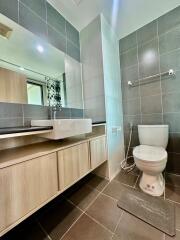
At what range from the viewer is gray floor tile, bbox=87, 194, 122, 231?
1.04 meters

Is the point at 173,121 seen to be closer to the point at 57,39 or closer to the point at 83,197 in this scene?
the point at 83,197

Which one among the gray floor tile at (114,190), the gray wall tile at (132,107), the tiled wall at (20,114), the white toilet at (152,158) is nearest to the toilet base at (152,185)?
the white toilet at (152,158)

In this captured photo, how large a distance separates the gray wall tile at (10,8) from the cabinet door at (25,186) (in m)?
1.36

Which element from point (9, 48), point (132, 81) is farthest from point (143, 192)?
point (9, 48)

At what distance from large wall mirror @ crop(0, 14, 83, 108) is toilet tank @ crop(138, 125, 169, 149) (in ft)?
3.69

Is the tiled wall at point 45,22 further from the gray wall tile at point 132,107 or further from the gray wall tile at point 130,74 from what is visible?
the gray wall tile at point 132,107

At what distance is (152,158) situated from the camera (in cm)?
129

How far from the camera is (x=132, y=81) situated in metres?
2.05

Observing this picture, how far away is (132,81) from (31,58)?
154 cm

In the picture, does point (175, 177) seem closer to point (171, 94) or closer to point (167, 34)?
point (171, 94)

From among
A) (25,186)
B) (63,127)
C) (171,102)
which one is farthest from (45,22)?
(171,102)

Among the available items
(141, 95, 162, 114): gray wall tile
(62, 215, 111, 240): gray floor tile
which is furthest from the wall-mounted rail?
(62, 215, 111, 240): gray floor tile

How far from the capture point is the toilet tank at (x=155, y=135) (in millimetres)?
1647

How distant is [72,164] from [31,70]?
3.61 ft
